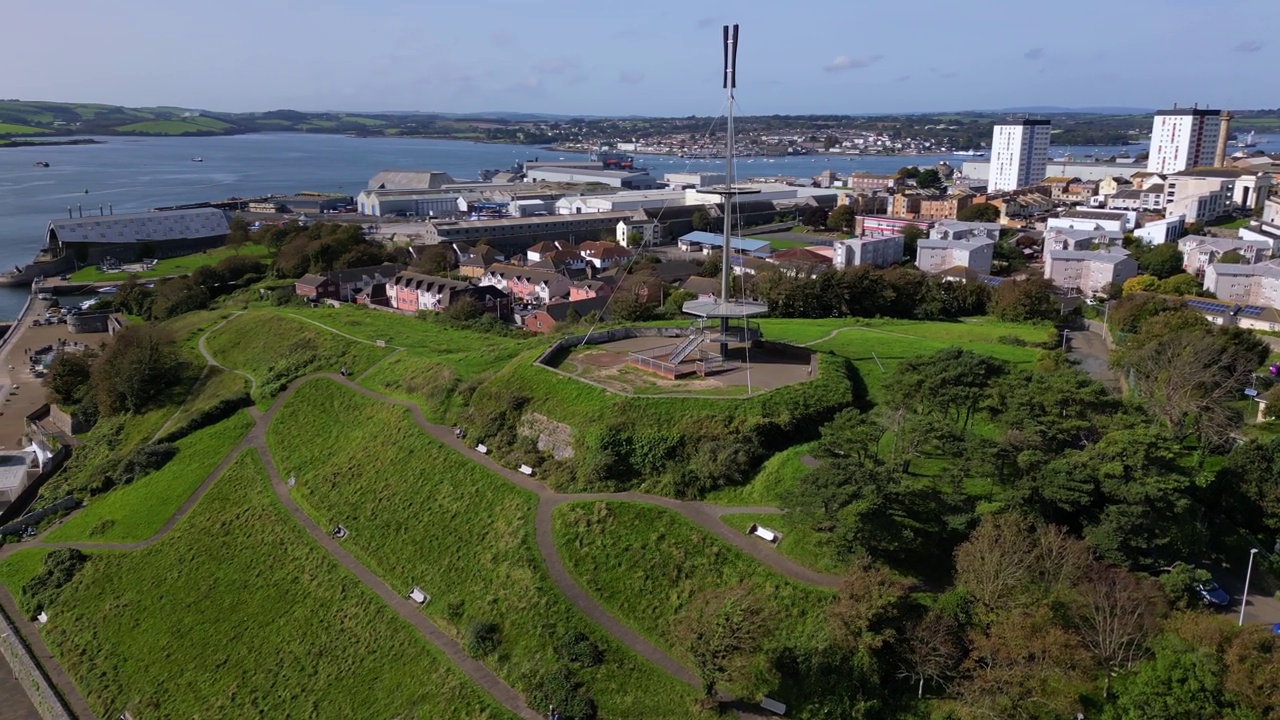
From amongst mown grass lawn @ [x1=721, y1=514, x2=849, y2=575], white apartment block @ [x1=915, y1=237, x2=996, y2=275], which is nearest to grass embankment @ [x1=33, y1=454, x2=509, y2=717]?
mown grass lawn @ [x1=721, y1=514, x2=849, y2=575]

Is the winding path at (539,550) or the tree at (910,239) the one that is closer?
the winding path at (539,550)

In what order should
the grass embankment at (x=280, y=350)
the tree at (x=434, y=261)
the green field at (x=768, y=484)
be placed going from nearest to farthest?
the green field at (x=768, y=484), the grass embankment at (x=280, y=350), the tree at (x=434, y=261)

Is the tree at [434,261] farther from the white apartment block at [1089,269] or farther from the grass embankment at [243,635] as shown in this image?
the white apartment block at [1089,269]

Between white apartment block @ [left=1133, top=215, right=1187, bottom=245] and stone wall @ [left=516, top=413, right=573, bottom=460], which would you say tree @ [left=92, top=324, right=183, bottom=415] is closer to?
Answer: stone wall @ [left=516, top=413, right=573, bottom=460]

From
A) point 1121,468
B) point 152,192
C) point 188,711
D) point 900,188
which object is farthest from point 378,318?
point 152,192

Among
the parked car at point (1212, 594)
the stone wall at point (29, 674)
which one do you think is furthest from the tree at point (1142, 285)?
the stone wall at point (29, 674)

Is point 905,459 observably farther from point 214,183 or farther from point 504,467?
point 214,183
